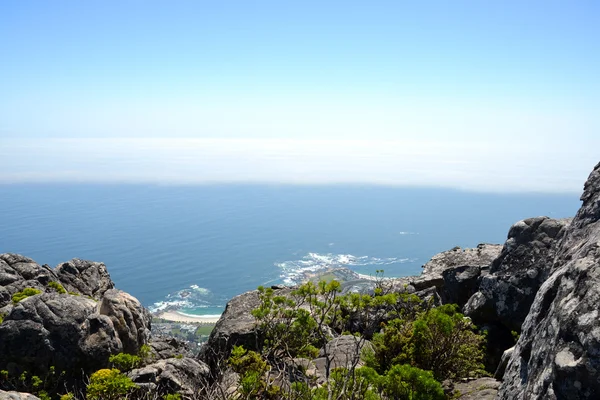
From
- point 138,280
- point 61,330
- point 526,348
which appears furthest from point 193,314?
point 526,348

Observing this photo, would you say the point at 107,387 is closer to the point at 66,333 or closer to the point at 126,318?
the point at 66,333

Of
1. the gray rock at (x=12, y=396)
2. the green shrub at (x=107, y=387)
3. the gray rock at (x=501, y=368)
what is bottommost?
the green shrub at (x=107, y=387)

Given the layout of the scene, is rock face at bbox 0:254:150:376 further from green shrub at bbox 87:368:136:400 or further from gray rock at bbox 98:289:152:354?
green shrub at bbox 87:368:136:400

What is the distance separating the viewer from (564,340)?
4.14 metres

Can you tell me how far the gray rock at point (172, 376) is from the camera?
41.7ft

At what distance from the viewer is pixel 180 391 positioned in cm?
1262

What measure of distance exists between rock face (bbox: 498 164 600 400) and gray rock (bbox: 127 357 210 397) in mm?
9690

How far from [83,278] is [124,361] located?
12840 millimetres

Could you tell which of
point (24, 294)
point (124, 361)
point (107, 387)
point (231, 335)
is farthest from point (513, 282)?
point (24, 294)

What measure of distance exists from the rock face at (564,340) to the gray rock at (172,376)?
969 centimetres

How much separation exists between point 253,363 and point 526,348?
8725 mm

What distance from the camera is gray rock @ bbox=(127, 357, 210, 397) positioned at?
1271cm

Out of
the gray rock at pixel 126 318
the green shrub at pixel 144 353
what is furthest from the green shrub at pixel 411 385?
the gray rock at pixel 126 318

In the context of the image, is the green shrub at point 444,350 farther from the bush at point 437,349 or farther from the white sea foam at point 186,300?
the white sea foam at point 186,300
